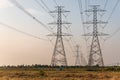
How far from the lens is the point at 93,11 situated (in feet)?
300

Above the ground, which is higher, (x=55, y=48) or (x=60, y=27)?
(x=60, y=27)

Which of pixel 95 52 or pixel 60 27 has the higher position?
pixel 60 27

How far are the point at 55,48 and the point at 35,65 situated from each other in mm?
66072

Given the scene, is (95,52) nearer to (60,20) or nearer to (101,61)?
(101,61)

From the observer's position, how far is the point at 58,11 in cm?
8756

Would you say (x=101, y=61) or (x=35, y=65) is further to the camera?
(x=35, y=65)

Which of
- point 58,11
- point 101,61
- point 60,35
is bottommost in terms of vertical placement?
point 101,61

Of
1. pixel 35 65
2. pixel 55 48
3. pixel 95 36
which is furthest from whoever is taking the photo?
pixel 35 65

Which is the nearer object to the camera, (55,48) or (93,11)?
(55,48)

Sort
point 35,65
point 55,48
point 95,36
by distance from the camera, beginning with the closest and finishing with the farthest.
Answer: point 55,48, point 95,36, point 35,65

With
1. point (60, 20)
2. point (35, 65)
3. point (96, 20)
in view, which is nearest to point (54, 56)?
point (60, 20)

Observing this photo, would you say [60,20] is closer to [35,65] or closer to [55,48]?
[55,48]

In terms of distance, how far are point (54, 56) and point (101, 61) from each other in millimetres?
13087

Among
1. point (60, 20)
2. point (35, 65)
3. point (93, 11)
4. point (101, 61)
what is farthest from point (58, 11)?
point (35, 65)
